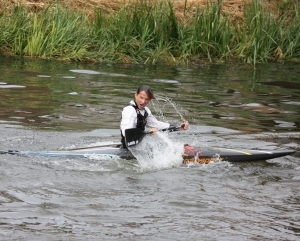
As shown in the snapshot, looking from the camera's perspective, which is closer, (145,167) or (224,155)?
(145,167)

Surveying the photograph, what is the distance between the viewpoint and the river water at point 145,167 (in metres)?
8.02

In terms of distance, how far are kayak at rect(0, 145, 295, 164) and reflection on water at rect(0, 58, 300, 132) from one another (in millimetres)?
2058

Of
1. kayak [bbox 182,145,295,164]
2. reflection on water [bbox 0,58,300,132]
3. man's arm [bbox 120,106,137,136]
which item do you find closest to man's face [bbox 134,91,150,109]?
man's arm [bbox 120,106,137,136]

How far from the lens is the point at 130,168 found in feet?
34.5

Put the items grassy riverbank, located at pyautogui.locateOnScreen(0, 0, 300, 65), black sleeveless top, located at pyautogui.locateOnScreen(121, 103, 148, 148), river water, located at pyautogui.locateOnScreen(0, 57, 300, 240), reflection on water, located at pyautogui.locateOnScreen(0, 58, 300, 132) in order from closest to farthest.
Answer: river water, located at pyautogui.locateOnScreen(0, 57, 300, 240) < black sleeveless top, located at pyautogui.locateOnScreen(121, 103, 148, 148) < reflection on water, located at pyautogui.locateOnScreen(0, 58, 300, 132) < grassy riverbank, located at pyautogui.locateOnScreen(0, 0, 300, 65)

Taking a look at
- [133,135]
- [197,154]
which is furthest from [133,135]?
[197,154]

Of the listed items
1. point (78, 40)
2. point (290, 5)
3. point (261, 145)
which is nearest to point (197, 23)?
point (78, 40)

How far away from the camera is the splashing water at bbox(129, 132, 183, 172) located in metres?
10.7

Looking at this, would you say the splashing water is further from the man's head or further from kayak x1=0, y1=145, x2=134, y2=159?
the man's head

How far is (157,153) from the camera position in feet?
36.0

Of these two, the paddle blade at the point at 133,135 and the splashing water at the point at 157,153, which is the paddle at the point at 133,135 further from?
the splashing water at the point at 157,153

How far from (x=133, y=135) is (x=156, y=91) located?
19.5 feet

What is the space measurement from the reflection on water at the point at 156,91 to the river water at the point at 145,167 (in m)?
0.03

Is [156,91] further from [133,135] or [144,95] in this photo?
[133,135]
